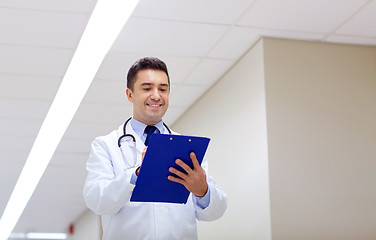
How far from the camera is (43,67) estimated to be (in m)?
4.88

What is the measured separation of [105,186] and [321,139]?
2788 mm

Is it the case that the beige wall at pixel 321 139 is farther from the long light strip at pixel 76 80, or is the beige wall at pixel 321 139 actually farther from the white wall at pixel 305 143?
the long light strip at pixel 76 80

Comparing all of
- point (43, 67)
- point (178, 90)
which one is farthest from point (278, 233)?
point (43, 67)

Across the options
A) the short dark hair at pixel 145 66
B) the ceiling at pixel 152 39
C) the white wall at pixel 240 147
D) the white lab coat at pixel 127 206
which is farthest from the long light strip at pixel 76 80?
the white lab coat at pixel 127 206

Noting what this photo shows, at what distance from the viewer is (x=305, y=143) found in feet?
14.6

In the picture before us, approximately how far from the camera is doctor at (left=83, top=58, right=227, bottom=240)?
1.98 metres

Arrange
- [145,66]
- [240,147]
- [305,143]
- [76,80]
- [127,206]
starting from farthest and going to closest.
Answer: [76,80], [240,147], [305,143], [145,66], [127,206]

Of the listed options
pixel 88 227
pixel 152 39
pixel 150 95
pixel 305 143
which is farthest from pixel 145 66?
pixel 88 227

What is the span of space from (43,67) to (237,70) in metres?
1.52

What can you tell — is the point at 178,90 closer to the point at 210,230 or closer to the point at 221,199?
the point at 210,230

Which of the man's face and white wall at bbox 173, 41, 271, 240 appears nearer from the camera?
the man's face

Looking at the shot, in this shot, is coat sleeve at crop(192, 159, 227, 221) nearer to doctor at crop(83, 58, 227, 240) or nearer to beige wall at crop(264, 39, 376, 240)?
doctor at crop(83, 58, 227, 240)

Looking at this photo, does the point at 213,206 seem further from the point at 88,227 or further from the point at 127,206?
the point at 88,227

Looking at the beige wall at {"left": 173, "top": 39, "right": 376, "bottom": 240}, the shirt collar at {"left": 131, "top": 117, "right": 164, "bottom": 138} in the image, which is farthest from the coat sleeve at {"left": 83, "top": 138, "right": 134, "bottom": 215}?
the beige wall at {"left": 173, "top": 39, "right": 376, "bottom": 240}
